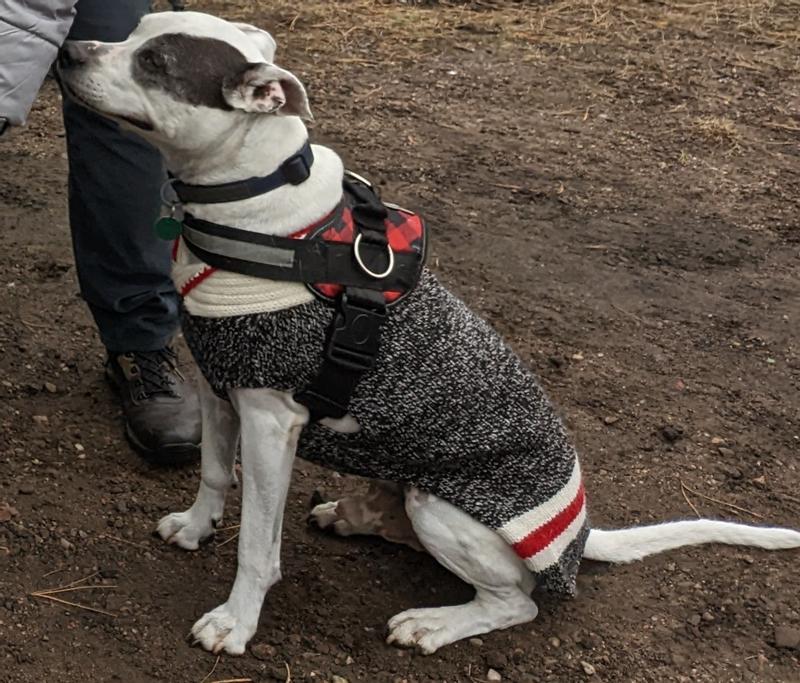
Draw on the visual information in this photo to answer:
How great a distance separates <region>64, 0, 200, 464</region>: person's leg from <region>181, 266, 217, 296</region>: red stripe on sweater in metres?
0.86

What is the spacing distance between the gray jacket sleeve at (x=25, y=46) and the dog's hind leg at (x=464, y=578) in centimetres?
135

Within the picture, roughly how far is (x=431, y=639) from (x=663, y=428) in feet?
4.69

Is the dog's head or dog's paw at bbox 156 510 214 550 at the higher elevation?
the dog's head

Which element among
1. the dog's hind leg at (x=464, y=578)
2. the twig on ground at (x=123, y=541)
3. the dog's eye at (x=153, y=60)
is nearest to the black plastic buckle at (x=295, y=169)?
the dog's eye at (x=153, y=60)

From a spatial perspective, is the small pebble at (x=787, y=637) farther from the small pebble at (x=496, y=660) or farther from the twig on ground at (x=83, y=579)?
the twig on ground at (x=83, y=579)

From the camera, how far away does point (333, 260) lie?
108 inches

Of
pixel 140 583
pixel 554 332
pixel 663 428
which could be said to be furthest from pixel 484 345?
pixel 554 332

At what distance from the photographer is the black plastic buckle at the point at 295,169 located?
2.72 meters

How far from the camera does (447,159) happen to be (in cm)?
620

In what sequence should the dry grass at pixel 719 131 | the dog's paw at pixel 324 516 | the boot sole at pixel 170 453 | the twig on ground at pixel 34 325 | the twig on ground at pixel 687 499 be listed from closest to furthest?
1. the dog's paw at pixel 324 516
2. the boot sole at pixel 170 453
3. the twig on ground at pixel 687 499
4. the twig on ground at pixel 34 325
5. the dry grass at pixel 719 131

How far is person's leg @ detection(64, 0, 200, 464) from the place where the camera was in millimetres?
3578

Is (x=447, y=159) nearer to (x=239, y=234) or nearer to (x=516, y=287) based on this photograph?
(x=516, y=287)

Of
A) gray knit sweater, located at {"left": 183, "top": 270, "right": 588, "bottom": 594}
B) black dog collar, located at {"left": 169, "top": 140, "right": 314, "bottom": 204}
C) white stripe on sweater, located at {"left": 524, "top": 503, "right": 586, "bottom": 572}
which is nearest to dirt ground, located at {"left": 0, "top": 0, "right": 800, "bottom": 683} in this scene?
white stripe on sweater, located at {"left": 524, "top": 503, "right": 586, "bottom": 572}

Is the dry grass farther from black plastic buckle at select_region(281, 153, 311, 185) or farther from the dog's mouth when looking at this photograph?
the dog's mouth
